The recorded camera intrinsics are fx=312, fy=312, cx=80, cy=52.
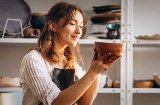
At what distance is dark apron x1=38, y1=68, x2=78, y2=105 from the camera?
3.86ft

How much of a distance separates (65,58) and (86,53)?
1.30 meters

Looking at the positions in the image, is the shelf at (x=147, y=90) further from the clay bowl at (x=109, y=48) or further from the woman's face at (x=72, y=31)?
the clay bowl at (x=109, y=48)

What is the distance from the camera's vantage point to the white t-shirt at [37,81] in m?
1.09

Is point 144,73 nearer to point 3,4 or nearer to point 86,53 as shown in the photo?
point 86,53

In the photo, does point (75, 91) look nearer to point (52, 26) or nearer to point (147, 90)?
point (52, 26)

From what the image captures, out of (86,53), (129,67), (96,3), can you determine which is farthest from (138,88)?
(96,3)

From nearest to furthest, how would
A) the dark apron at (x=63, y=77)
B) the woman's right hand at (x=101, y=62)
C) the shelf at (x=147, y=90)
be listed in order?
the woman's right hand at (x=101, y=62) → the dark apron at (x=63, y=77) → the shelf at (x=147, y=90)

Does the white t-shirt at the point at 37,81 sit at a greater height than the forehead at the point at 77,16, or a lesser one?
lesser

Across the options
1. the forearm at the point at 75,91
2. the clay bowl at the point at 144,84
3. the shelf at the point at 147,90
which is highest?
the forearm at the point at 75,91

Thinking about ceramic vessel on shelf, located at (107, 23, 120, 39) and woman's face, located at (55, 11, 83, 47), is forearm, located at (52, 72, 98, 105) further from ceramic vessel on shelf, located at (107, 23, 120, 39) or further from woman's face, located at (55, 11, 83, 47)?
ceramic vessel on shelf, located at (107, 23, 120, 39)

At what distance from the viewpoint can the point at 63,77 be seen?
120 centimetres

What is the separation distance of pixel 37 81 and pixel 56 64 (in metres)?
0.15

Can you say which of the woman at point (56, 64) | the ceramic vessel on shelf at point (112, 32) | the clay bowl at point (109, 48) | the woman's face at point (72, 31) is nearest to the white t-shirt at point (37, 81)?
the woman at point (56, 64)

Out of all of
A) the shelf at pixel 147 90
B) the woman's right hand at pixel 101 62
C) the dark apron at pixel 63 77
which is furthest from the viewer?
the shelf at pixel 147 90
